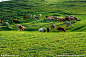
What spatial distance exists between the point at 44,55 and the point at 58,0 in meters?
70.4

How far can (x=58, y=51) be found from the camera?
10.4 metres

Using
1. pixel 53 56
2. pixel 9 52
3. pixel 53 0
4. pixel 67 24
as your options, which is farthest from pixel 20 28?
pixel 53 0

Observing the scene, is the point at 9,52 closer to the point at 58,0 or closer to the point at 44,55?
the point at 44,55

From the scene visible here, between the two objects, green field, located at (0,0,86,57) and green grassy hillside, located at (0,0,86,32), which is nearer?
green field, located at (0,0,86,57)

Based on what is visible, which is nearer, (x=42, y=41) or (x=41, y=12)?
(x=42, y=41)

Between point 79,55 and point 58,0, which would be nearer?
point 79,55

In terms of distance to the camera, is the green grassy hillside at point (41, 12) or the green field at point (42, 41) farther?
the green grassy hillside at point (41, 12)

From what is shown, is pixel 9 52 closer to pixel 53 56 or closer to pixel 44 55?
pixel 44 55

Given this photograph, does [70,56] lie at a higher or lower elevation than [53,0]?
lower

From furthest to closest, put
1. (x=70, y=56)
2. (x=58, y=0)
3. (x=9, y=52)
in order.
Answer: (x=58, y=0) < (x=9, y=52) < (x=70, y=56)

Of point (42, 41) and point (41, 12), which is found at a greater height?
point (41, 12)

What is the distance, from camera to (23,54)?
32.0 feet

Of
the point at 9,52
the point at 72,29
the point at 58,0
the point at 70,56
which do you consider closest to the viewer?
the point at 70,56

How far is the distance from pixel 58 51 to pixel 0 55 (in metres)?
5.57
